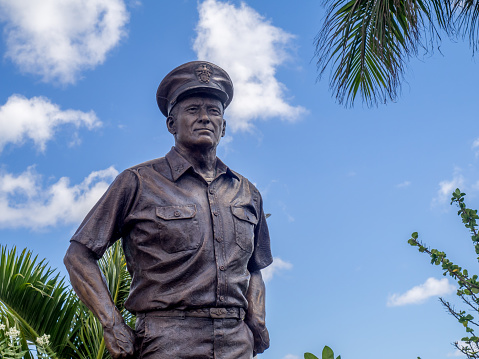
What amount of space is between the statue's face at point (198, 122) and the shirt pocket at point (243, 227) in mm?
371

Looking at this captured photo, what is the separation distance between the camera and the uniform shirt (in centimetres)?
318

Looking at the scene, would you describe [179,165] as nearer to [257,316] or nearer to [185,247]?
[185,247]

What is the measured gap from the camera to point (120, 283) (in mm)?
8469

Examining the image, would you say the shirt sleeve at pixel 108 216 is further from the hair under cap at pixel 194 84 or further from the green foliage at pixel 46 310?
the green foliage at pixel 46 310

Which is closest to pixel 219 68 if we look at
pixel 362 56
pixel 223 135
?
pixel 223 135

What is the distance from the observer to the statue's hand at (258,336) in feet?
11.2

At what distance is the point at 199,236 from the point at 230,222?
0.21 metres

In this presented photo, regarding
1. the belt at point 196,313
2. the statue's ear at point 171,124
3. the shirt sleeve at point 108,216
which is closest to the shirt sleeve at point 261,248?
the belt at point 196,313

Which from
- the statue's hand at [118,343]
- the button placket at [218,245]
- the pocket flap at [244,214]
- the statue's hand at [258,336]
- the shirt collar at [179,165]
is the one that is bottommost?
the statue's hand at [118,343]

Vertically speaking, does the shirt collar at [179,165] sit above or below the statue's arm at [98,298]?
above

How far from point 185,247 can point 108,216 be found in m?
0.42

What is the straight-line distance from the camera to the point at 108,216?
3.30m

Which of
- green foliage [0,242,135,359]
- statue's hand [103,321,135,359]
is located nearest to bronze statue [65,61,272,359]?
statue's hand [103,321,135,359]

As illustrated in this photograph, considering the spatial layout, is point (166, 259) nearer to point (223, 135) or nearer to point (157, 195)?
point (157, 195)
